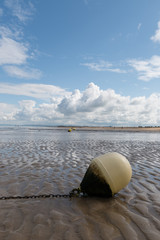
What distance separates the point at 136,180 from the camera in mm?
6285

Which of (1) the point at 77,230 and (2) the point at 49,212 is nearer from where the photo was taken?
(1) the point at 77,230

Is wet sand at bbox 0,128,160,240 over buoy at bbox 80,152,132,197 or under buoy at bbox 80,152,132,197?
under

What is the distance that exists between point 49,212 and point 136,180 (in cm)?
378

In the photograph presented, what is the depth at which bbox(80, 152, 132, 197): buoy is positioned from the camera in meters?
4.46

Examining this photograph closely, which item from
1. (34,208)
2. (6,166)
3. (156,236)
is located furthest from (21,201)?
(6,166)

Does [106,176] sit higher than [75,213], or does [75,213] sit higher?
[106,176]

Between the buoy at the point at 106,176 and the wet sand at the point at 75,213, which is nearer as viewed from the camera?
the wet sand at the point at 75,213

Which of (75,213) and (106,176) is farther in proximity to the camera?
(106,176)

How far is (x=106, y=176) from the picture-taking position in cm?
444

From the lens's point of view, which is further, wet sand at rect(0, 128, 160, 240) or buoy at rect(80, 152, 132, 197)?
buoy at rect(80, 152, 132, 197)

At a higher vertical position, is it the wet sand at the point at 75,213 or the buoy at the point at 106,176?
the buoy at the point at 106,176

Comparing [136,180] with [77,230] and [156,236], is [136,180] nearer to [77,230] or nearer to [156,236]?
[156,236]

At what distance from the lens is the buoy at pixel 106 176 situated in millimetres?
4465

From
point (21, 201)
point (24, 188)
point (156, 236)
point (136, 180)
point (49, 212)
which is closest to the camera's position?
point (156, 236)
